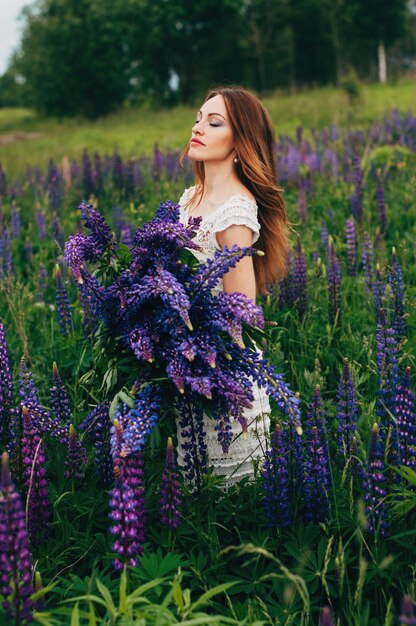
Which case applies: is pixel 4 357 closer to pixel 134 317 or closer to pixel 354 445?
pixel 134 317

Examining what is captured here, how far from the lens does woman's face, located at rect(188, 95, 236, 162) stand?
121 inches

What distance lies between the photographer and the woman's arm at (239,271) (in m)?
2.79

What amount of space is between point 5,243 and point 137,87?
38.0 m

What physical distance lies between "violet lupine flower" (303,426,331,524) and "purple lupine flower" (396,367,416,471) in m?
0.30

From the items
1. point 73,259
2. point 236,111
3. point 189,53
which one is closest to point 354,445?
point 73,259

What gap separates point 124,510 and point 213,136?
6.07 ft

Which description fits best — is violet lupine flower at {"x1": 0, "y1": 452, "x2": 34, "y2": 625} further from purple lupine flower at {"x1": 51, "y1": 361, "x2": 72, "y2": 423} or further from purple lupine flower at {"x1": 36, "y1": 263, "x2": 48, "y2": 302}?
purple lupine flower at {"x1": 36, "y1": 263, "x2": 48, "y2": 302}

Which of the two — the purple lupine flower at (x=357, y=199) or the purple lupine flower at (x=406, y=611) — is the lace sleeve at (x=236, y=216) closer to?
the purple lupine flower at (x=406, y=611)

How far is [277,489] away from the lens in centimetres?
242

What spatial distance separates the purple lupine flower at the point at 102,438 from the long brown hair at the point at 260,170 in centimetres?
117

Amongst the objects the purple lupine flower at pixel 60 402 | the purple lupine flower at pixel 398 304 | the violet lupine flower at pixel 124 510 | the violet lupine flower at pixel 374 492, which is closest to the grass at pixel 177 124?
the purple lupine flower at pixel 398 304


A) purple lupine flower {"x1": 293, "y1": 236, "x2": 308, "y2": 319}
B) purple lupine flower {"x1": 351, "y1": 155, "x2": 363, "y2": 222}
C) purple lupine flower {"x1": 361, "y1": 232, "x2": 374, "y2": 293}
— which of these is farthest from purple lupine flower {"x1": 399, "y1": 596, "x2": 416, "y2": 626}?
purple lupine flower {"x1": 351, "y1": 155, "x2": 363, "y2": 222}

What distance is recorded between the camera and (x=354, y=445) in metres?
2.42

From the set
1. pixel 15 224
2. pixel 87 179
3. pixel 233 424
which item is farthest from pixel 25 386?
pixel 87 179
